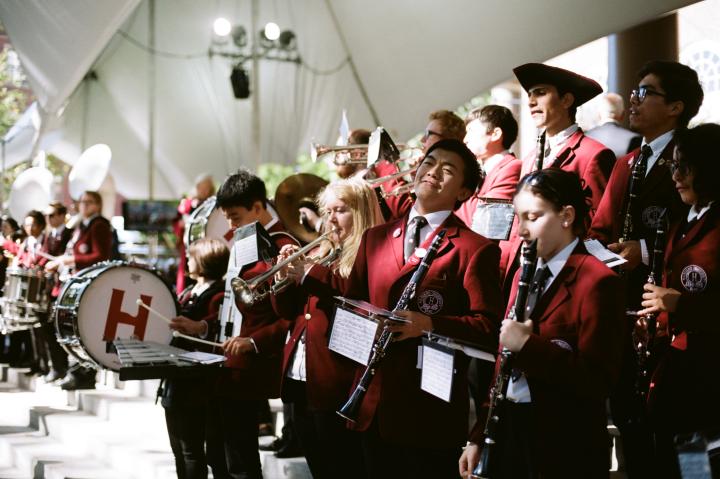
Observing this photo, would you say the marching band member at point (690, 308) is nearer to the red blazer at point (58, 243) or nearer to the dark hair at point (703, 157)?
the dark hair at point (703, 157)

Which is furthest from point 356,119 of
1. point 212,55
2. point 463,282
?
point 463,282

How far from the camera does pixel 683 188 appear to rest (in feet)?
11.9

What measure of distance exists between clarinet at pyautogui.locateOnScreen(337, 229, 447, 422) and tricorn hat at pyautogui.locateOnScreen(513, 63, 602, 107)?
112cm

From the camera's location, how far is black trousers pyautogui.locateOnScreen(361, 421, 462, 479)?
140 inches

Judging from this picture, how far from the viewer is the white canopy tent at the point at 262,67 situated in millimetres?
6762

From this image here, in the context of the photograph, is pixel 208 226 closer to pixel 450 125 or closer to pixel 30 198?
pixel 450 125

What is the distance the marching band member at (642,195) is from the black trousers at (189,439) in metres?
2.52

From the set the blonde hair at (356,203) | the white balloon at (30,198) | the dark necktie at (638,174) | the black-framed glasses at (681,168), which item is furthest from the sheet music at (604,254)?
the white balloon at (30,198)

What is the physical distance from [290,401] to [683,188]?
216cm

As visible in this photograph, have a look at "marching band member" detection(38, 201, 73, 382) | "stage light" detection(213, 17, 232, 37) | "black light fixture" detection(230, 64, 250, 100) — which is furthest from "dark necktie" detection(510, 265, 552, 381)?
"stage light" detection(213, 17, 232, 37)

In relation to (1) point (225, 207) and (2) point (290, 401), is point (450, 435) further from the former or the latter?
(1) point (225, 207)

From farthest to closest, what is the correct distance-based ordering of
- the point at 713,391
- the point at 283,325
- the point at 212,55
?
the point at 212,55 < the point at 283,325 < the point at 713,391

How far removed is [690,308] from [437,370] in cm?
92

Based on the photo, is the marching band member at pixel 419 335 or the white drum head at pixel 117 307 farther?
the white drum head at pixel 117 307
